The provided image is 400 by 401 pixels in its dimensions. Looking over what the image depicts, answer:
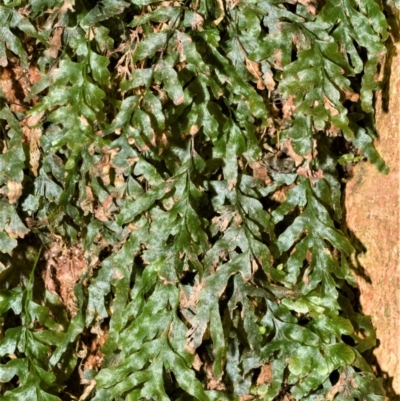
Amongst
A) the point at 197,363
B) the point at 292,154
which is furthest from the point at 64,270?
the point at 292,154

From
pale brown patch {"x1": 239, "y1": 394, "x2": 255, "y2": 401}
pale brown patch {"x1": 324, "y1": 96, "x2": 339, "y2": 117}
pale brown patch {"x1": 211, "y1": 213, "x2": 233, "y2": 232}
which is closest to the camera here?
pale brown patch {"x1": 324, "y1": 96, "x2": 339, "y2": 117}

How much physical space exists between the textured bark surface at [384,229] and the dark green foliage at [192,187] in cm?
5

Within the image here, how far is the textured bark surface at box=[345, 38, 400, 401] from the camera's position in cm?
174

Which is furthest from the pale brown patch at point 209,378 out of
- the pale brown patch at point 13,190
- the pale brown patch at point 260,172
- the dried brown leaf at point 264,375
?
the pale brown patch at point 13,190

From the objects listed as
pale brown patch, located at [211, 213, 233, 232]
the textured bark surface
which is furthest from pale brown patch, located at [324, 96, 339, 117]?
pale brown patch, located at [211, 213, 233, 232]

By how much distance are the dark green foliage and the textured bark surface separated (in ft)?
0.16

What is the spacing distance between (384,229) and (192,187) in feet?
1.75

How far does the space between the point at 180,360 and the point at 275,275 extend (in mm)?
311

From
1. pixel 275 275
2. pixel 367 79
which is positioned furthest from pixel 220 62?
pixel 275 275

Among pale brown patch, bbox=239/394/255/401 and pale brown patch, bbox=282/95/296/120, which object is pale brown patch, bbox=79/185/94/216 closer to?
pale brown patch, bbox=282/95/296/120

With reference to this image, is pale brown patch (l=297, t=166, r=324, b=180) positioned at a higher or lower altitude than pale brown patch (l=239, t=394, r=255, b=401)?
higher

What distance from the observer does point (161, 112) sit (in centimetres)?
162

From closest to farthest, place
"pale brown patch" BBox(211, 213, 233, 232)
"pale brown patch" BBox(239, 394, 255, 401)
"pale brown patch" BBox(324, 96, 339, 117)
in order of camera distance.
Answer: "pale brown patch" BBox(324, 96, 339, 117) → "pale brown patch" BBox(211, 213, 233, 232) → "pale brown patch" BBox(239, 394, 255, 401)

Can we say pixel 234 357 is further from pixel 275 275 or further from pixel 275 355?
pixel 275 275
